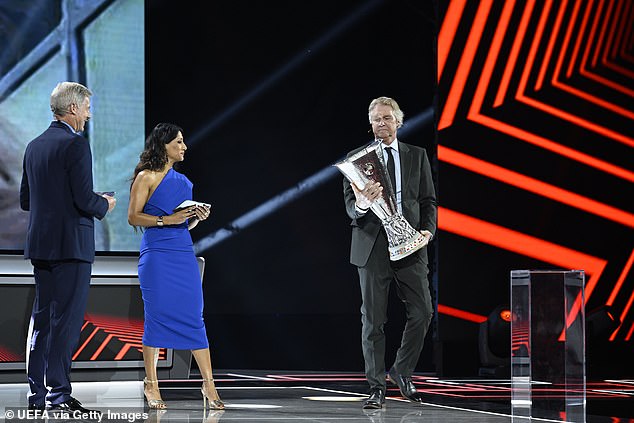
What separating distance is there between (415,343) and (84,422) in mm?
1821

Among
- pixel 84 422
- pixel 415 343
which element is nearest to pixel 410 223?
pixel 415 343

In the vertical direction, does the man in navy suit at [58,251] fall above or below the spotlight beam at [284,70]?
below

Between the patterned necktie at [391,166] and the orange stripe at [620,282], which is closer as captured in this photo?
the patterned necktie at [391,166]

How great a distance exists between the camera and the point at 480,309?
24.2ft

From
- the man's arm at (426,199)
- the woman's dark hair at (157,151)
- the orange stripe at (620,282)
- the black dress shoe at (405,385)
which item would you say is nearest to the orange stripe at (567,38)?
the orange stripe at (620,282)

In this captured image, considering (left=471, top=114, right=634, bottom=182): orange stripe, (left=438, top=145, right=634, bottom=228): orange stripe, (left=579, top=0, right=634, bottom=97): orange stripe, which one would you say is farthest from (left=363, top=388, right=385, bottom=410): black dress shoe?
(left=579, top=0, right=634, bottom=97): orange stripe

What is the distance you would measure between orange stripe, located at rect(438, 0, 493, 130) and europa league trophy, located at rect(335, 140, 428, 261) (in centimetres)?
249

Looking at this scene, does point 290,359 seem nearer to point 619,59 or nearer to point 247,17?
point 247,17

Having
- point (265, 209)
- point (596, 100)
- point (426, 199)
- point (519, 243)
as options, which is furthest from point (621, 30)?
point (426, 199)

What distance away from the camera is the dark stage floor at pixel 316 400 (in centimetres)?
436

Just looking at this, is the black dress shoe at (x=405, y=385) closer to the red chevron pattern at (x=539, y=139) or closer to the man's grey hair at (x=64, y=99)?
the man's grey hair at (x=64, y=99)

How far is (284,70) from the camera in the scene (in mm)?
8117

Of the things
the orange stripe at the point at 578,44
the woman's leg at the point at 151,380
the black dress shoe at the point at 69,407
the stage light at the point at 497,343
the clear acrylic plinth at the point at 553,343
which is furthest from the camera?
the orange stripe at the point at 578,44

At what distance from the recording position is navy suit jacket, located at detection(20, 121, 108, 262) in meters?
4.25
